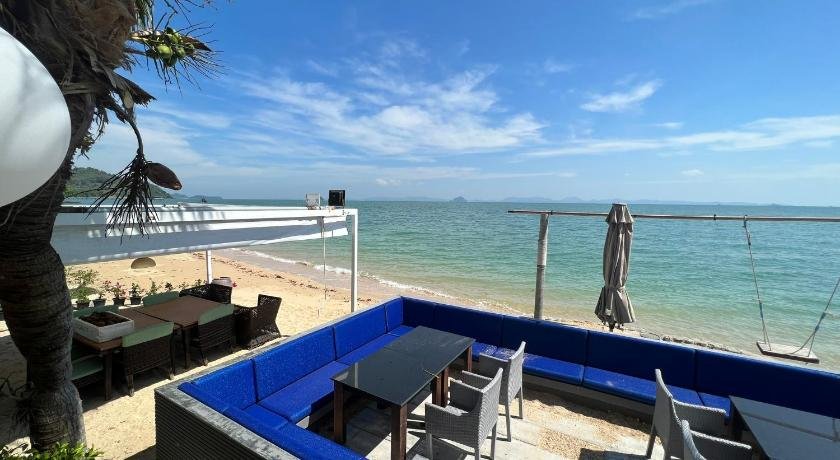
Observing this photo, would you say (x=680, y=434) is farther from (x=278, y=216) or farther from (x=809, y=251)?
(x=809, y=251)

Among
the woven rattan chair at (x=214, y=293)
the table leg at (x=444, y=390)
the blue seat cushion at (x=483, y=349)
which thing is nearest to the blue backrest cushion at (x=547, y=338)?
the blue seat cushion at (x=483, y=349)

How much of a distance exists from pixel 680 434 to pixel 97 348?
6.29m

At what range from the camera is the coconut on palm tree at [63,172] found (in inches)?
88.9

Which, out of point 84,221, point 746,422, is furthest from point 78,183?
point 746,422

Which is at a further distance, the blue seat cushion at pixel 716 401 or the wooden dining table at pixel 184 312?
the wooden dining table at pixel 184 312

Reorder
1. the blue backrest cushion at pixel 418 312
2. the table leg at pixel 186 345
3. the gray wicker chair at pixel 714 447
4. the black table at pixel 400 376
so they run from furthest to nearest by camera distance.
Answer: the blue backrest cushion at pixel 418 312, the table leg at pixel 186 345, the black table at pixel 400 376, the gray wicker chair at pixel 714 447

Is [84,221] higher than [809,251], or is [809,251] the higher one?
[84,221]

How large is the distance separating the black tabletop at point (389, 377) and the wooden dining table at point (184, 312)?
3.22m

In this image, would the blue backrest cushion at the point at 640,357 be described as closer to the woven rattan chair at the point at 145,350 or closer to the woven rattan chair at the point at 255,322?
the woven rattan chair at the point at 255,322

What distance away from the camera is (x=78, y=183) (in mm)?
3219

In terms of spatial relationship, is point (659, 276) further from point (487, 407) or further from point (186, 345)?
point (186, 345)

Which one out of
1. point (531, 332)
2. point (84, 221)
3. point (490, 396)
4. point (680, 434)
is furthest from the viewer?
point (531, 332)

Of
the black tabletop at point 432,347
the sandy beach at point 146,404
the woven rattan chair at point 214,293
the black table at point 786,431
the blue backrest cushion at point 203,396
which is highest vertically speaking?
the blue backrest cushion at point 203,396

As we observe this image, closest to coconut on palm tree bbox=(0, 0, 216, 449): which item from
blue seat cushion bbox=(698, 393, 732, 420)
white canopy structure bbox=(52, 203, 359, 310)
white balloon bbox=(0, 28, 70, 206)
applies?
white canopy structure bbox=(52, 203, 359, 310)
